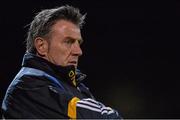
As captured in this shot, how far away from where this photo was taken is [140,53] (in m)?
3.65

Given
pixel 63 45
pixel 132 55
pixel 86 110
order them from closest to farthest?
pixel 86 110, pixel 63 45, pixel 132 55

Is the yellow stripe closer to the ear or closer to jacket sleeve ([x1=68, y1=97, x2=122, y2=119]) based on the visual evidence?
jacket sleeve ([x1=68, y1=97, x2=122, y2=119])

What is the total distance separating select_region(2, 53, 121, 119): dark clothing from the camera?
1.02 m

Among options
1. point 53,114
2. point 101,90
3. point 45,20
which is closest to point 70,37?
point 45,20

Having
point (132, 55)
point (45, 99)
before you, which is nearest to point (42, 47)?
point (45, 99)

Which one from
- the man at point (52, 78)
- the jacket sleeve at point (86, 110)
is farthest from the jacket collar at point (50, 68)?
the jacket sleeve at point (86, 110)

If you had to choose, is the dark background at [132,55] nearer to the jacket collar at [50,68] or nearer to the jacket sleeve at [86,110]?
the jacket collar at [50,68]

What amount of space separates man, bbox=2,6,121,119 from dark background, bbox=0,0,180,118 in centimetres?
220

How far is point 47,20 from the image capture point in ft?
3.88

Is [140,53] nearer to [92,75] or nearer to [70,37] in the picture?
[92,75]

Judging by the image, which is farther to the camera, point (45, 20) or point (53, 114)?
point (45, 20)

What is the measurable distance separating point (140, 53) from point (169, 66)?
29 cm

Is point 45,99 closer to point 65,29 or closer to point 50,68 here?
point 50,68

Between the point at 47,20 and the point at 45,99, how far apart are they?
26 cm
